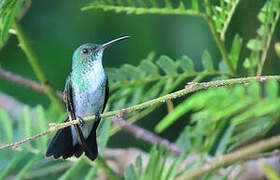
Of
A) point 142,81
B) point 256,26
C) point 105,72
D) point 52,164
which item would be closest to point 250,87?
point 142,81

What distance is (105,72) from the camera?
1843mm

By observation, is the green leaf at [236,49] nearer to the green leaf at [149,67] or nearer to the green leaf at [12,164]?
the green leaf at [149,67]

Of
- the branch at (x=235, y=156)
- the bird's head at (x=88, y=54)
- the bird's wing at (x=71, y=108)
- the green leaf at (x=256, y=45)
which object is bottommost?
the branch at (x=235, y=156)

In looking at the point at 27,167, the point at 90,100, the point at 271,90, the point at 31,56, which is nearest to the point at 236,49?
the point at 271,90

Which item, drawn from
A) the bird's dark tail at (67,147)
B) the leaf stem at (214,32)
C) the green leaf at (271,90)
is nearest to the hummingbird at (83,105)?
the bird's dark tail at (67,147)

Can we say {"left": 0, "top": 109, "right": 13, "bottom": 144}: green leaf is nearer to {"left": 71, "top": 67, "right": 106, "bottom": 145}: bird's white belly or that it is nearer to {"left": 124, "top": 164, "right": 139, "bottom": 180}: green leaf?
{"left": 71, "top": 67, "right": 106, "bottom": 145}: bird's white belly

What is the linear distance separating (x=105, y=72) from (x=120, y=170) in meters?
0.85

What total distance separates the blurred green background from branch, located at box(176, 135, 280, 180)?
143 cm

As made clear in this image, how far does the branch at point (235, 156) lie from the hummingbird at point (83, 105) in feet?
1.20

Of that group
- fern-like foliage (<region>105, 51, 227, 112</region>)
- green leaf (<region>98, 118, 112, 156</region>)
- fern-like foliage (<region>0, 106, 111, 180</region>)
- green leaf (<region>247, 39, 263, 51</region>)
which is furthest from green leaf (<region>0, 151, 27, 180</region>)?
green leaf (<region>247, 39, 263, 51</region>)

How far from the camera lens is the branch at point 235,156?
149cm

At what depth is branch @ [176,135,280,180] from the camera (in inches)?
58.8

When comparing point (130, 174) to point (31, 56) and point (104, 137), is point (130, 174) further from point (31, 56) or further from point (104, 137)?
point (31, 56)

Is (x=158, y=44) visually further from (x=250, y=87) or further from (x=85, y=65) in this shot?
(x=250, y=87)
